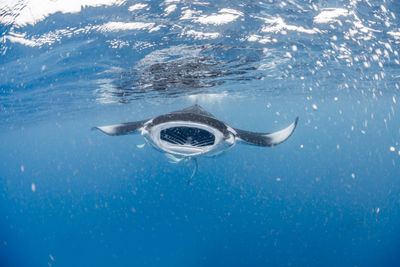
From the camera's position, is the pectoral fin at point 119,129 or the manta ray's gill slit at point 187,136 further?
the manta ray's gill slit at point 187,136

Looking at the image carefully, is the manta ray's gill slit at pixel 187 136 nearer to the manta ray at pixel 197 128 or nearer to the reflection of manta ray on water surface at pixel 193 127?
the reflection of manta ray on water surface at pixel 193 127

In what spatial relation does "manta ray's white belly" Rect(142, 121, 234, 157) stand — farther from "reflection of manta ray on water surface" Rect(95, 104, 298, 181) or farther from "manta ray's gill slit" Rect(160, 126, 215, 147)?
"manta ray's gill slit" Rect(160, 126, 215, 147)

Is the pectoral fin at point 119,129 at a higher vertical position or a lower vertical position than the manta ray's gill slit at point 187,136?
higher

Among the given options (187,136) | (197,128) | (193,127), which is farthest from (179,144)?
(187,136)

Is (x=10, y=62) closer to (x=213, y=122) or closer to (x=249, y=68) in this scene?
(x=213, y=122)

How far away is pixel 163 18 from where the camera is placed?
6785mm

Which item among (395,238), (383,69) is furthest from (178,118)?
(395,238)

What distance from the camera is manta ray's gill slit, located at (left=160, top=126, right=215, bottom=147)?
20.5ft

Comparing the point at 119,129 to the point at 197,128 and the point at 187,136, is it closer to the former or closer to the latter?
the point at 187,136

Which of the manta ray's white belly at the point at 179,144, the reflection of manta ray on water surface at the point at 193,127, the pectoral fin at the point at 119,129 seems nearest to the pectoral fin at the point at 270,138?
the reflection of manta ray on water surface at the point at 193,127

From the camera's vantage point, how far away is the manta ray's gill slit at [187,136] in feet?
20.5

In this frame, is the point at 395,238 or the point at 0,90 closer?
the point at 0,90

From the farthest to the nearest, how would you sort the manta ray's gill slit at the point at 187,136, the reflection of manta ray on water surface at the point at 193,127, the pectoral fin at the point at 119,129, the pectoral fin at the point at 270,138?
the manta ray's gill slit at the point at 187,136, the pectoral fin at the point at 119,129, the pectoral fin at the point at 270,138, the reflection of manta ray on water surface at the point at 193,127

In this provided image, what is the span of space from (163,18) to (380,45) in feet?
36.5
